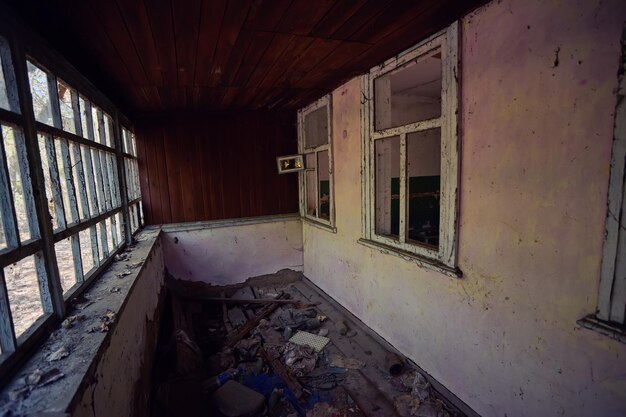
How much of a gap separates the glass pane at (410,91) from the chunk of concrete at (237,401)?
2.66 meters

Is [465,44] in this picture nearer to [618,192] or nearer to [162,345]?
[618,192]

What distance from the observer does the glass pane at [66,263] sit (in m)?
1.78

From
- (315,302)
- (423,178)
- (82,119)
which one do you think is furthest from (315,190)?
(82,119)

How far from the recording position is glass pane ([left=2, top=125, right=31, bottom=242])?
1.29 m

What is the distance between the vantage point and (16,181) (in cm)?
135

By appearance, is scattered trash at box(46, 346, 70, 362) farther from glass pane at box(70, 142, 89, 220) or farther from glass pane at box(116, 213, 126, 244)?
glass pane at box(116, 213, 126, 244)

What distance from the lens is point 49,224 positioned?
1510mm

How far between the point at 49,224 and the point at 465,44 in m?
2.64

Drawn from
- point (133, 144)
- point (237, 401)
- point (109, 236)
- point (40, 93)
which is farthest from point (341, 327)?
point (133, 144)

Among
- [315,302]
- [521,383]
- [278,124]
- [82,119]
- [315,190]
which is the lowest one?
[315,302]

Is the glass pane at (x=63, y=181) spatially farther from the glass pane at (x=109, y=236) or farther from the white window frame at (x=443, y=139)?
the white window frame at (x=443, y=139)

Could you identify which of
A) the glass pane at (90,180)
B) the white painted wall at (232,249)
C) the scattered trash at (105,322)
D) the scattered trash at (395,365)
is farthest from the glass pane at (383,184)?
the glass pane at (90,180)

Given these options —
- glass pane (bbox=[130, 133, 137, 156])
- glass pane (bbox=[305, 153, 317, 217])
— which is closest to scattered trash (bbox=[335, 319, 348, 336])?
glass pane (bbox=[305, 153, 317, 217])

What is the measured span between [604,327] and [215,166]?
454cm
